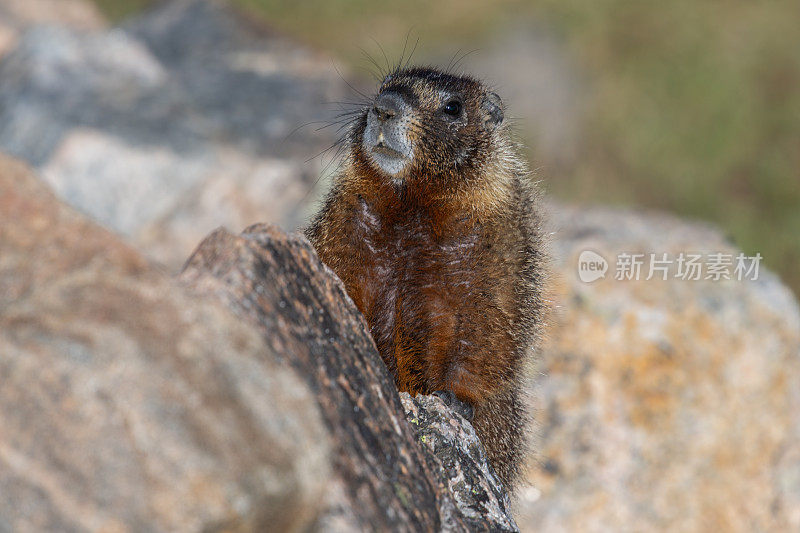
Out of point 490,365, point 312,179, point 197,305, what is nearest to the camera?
point 197,305

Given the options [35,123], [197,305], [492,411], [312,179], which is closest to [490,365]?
[492,411]

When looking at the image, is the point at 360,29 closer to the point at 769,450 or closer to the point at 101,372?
the point at 769,450

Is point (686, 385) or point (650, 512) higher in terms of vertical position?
point (686, 385)

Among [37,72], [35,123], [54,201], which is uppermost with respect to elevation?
[37,72]

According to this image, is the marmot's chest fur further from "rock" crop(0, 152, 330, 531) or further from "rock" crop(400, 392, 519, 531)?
"rock" crop(0, 152, 330, 531)

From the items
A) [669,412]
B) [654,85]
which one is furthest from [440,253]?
[654,85]

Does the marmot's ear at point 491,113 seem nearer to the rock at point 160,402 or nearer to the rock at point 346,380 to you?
the rock at point 346,380

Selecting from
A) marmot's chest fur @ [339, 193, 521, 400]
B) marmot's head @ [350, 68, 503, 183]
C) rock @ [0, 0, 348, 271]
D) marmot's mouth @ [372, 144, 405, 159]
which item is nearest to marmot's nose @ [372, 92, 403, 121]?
marmot's head @ [350, 68, 503, 183]

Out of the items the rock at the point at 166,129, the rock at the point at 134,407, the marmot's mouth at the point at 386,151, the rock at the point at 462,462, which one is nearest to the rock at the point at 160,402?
the rock at the point at 134,407
